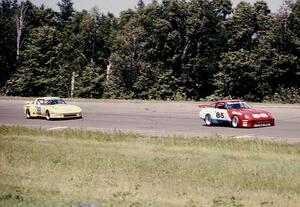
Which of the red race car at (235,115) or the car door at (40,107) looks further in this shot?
the car door at (40,107)

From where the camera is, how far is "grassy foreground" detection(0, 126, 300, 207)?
9.57m

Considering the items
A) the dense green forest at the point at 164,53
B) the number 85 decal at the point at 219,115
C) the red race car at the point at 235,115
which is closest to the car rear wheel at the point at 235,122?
the red race car at the point at 235,115

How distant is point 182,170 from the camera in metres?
12.4

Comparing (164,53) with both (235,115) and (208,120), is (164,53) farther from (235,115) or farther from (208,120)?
(235,115)

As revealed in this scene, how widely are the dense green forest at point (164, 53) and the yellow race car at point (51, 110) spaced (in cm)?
1994

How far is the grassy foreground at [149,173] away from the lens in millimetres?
9570

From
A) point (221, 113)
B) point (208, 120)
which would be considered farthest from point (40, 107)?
point (221, 113)

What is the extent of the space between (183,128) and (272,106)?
44.3 feet

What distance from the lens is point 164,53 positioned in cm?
5862

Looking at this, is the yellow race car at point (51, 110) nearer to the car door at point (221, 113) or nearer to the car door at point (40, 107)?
the car door at point (40, 107)

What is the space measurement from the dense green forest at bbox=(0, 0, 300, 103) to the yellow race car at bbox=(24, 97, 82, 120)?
1994 centimetres

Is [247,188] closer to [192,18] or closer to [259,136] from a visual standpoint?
[259,136]

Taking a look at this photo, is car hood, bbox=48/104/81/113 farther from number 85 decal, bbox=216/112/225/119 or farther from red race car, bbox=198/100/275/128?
number 85 decal, bbox=216/112/225/119

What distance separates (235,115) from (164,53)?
3609 cm
